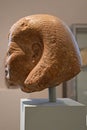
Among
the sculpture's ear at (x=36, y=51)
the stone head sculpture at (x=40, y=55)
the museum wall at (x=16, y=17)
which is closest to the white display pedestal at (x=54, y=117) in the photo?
the stone head sculpture at (x=40, y=55)

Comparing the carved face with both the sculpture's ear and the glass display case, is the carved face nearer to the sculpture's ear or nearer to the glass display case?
the sculpture's ear

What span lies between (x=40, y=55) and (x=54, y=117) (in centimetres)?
29

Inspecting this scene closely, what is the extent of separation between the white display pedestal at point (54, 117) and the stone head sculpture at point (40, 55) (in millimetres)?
97

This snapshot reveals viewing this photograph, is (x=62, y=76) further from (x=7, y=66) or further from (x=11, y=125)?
(x=11, y=125)

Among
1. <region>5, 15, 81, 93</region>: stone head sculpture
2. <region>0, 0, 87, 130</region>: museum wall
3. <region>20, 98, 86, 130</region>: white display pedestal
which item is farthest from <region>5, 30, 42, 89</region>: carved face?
<region>0, 0, 87, 130</region>: museum wall

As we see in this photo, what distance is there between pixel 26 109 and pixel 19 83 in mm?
147

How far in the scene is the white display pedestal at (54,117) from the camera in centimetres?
106

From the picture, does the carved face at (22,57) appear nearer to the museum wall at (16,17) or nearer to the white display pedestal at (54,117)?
the white display pedestal at (54,117)

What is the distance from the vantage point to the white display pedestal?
1062mm

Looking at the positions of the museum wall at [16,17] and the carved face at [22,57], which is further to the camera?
the museum wall at [16,17]

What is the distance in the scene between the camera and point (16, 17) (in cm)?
224

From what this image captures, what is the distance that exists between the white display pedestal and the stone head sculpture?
0.10 meters

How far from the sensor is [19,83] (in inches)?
45.3

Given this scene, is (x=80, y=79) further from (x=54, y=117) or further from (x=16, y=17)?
(x=54, y=117)
